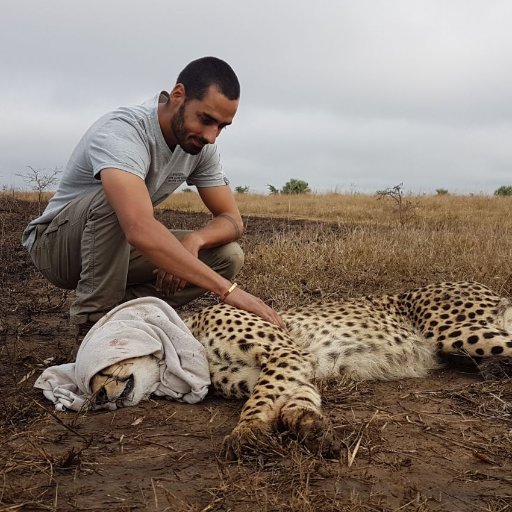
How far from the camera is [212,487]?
2.11 metres

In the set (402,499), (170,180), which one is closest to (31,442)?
(402,499)

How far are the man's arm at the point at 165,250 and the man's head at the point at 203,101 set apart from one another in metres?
0.54

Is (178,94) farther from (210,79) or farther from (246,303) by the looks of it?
(246,303)

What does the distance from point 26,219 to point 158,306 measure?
287 inches

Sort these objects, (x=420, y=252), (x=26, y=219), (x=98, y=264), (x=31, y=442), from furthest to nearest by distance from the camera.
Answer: (x=26, y=219) → (x=420, y=252) → (x=98, y=264) → (x=31, y=442)

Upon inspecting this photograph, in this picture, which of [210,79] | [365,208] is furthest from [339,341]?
[365,208]

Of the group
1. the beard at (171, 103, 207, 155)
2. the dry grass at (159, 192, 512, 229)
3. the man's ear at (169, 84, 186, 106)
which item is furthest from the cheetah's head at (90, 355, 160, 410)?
the dry grass at (159, 192, 512, 229)

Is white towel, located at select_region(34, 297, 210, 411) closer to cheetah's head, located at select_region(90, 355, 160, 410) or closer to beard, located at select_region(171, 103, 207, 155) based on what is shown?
cheetah's head, located at select_region(90, 355, 160, 410)

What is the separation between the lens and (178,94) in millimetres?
3625

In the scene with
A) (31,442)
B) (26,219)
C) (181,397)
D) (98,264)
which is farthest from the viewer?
(26,219)

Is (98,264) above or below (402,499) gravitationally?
above

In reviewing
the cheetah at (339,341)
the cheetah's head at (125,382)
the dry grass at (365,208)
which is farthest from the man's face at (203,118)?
the dry grass at (365,208)

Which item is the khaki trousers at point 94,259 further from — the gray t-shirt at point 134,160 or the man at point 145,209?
the gray t-shirt at point 134,160

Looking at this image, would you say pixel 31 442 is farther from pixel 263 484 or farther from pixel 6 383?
pixel 6 383
